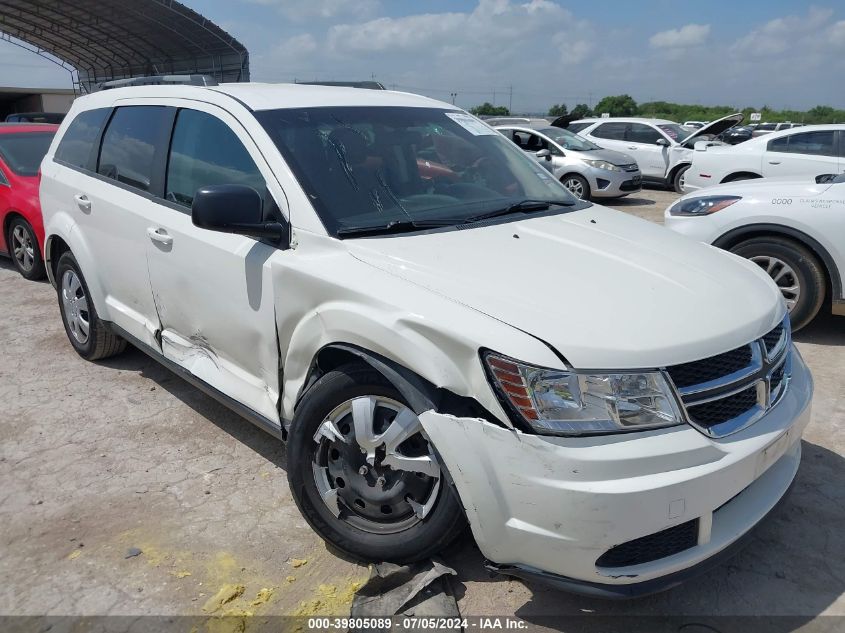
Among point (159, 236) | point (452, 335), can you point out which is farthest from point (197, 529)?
point (452, 335)

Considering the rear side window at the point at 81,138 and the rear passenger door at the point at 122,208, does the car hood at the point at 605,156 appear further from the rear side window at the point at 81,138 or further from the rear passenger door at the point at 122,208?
the rear passenger door at the point at 122,208

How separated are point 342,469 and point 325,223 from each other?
3.32 ft

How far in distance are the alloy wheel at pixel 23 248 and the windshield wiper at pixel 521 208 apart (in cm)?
591

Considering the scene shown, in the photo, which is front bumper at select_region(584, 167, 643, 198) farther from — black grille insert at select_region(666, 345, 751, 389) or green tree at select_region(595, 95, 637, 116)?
green tree at select_region(595, 95, 637, 116)

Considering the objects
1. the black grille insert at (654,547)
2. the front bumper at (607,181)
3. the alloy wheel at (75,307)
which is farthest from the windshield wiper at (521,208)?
the front bumper at (607,181)

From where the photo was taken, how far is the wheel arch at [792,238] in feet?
16.8

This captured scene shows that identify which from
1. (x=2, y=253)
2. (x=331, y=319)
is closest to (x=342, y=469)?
(x=331, y=319)

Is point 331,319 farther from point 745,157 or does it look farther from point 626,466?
point 745,157

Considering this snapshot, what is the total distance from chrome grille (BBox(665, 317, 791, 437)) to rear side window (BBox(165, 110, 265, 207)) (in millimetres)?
1981

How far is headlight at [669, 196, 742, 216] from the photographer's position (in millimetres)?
5574

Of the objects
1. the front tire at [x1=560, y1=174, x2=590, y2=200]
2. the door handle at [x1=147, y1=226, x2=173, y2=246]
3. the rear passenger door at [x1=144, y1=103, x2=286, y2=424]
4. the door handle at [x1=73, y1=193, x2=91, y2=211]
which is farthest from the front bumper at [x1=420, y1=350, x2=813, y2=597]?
the front tire at [x1=560, y1=174, x2=590, y2=200]

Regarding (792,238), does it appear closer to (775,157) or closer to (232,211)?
(232,211)

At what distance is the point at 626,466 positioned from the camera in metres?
2.16

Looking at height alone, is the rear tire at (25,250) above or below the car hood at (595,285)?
below
